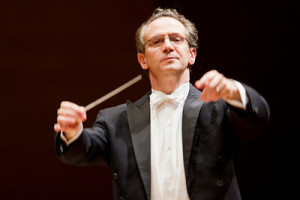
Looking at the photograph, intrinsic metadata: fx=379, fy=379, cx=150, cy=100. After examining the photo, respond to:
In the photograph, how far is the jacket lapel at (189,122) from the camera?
1223 mm

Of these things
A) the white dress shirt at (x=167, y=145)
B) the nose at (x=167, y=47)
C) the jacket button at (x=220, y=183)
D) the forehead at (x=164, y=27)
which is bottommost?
the jacket button at (x=220, y=183)

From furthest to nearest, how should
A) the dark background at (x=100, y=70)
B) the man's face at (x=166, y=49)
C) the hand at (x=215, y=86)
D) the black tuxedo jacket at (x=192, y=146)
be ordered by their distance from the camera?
the dark background at (x=100, y=70) < the man's face at (x=166, y=49) < the black tuxedo jacket at (x=192, y=146) < the hand at (x=215, y=86)

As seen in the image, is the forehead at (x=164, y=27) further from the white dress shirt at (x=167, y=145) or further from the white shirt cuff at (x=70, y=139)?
the white shirt cuff at (x=70, y=139)

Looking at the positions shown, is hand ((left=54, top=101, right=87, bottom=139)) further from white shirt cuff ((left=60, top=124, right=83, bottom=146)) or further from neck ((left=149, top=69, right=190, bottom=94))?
neck ((left=149, top=69, right=190, bottom=94))

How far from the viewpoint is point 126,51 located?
214 centimetres

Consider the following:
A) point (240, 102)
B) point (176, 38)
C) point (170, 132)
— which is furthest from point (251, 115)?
point (176, 38)

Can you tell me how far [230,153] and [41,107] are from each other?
3.87ft

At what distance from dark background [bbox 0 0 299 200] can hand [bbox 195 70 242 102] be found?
103 centimetres

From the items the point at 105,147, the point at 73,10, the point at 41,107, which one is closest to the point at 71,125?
the point at 105,147

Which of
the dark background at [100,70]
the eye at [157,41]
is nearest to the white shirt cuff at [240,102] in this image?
the eye at [157,41]

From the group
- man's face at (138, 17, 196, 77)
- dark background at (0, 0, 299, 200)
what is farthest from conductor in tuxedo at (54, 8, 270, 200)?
dark background at (0, 0, 299, 200)

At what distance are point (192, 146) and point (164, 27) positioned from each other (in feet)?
1.52

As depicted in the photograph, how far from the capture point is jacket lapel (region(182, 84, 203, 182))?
1.22 m

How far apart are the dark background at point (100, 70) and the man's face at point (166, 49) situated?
68 cm
